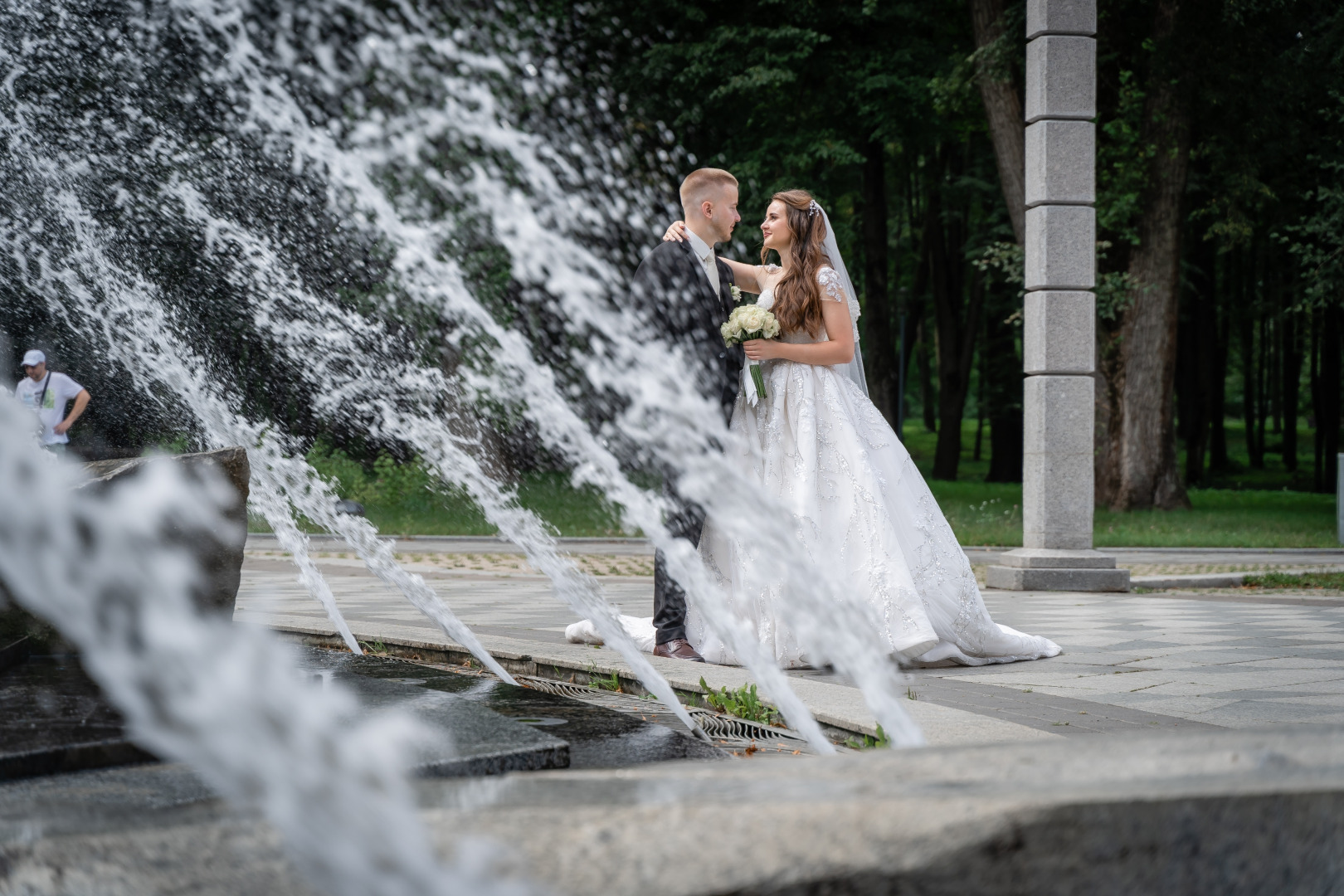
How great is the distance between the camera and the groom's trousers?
20.7 ft

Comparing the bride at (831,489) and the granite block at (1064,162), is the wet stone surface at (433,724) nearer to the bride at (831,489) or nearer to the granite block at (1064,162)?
the bride at (831,489)

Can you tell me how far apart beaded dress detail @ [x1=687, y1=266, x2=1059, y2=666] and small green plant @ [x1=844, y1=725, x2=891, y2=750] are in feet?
6.96

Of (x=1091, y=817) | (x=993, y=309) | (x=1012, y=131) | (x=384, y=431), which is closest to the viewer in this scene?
(x=1091, y=817)

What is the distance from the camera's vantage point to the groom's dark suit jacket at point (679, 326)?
6.34 meters

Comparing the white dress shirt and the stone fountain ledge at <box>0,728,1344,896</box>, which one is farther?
the white dress shirt

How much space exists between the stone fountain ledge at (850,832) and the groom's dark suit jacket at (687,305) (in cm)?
467

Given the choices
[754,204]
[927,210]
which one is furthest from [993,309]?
[754,204]

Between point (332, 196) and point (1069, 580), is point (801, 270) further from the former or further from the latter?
point (332, 196)

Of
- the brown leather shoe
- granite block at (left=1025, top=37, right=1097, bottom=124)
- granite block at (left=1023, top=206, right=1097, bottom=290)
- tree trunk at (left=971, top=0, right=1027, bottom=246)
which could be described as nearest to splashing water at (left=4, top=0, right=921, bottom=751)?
granite block at (left=1023, top=206, right=1097, bottom=290)

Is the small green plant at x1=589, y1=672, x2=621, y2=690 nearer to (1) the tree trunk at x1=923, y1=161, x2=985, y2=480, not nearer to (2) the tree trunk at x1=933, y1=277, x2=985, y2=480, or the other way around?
(1) the tree trunk at x1=923, y1=161, x2=985, y2=480

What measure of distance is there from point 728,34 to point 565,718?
1947cm

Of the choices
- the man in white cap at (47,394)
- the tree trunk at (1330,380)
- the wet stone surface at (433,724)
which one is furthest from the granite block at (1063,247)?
the tree trunk at (1330,380)

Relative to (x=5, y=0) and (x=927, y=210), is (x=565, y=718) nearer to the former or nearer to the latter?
(x=5, y=0)

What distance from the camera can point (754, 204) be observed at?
22516 millimetres
